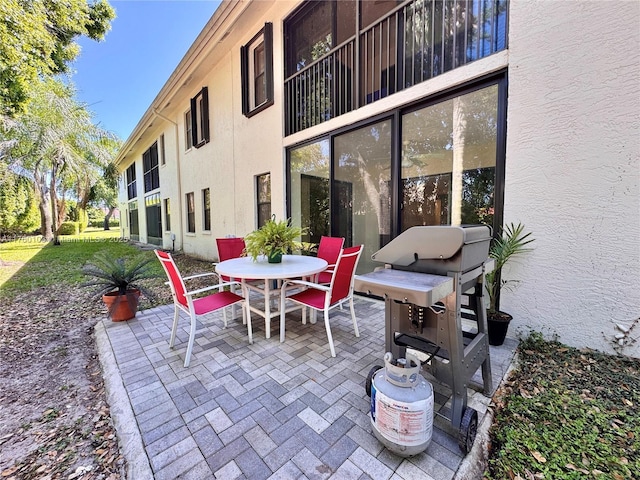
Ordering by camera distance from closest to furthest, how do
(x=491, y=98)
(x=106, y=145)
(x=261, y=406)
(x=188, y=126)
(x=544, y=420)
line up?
(x=544, y=420) → (x=261, y=406) → (x=491, y=98) → (x=188, y=126) → (x=106, y=145)

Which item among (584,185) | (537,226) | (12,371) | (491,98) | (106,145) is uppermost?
(106,145)

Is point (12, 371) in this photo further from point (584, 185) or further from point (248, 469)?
point (584, 185)

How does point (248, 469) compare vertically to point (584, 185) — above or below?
below

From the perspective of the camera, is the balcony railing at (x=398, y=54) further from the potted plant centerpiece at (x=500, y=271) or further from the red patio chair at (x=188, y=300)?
the red patio chair at (x=188, y=300)

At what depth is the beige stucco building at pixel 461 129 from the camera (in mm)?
2229

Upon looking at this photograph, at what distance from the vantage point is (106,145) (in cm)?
1448

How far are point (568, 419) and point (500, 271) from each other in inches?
55.4

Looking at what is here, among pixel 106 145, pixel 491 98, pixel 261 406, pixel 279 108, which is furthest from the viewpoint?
pixel 106 145

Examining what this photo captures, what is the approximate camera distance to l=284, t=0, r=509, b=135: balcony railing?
2904 mm

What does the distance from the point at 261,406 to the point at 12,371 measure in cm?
251

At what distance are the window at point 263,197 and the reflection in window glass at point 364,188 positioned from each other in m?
2.01

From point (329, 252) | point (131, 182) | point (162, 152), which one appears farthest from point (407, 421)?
point (131, 182)

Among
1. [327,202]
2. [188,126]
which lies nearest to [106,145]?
[188,126]

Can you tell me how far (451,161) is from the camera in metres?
3.25
